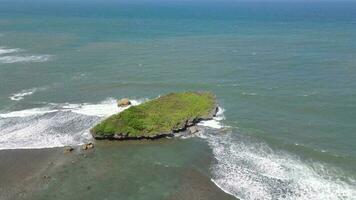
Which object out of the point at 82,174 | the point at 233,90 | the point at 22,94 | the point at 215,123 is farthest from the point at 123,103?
the point at 82,174

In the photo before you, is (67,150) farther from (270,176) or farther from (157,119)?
(270,176)

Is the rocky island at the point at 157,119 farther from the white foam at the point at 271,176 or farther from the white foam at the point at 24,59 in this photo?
the white foam at the point at 24,59

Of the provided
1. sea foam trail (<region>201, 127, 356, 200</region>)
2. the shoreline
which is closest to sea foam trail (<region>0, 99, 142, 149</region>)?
the shoreline

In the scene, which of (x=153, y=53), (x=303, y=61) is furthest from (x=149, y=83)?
(x=303, y=61)

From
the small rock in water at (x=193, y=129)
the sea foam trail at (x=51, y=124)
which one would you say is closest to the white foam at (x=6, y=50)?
the sea foam trail at (x=51, y=124)

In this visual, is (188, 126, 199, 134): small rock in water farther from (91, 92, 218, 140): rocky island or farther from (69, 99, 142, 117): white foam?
(69, 99, 142, 117): white foam
